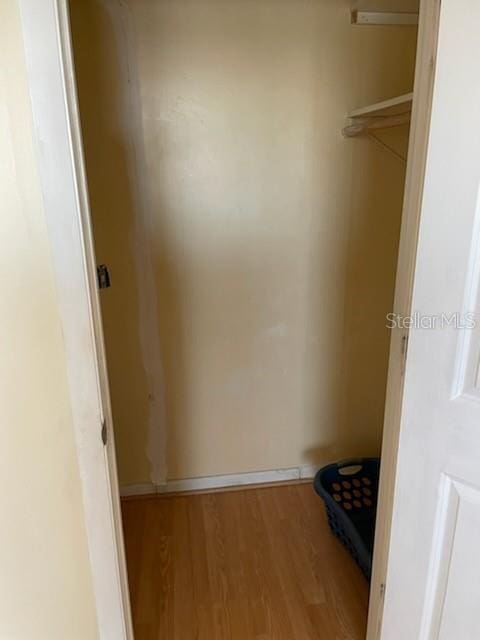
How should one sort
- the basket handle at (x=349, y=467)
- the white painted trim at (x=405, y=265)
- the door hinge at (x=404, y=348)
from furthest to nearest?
the basket handle at (x=349, y=467)
the door hinge at (x=404, y=348)
the white painted trim at (x=405, y=265)

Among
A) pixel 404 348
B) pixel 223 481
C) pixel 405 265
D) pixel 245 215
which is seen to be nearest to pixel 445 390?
pixel 404 348

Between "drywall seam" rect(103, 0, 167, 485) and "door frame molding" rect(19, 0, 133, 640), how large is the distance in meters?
0.96

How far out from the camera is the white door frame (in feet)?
2.50

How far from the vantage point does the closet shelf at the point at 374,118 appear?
5.32 ft

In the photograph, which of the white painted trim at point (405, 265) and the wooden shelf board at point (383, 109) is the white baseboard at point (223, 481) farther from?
the wooden shelf board at point (383, 109)

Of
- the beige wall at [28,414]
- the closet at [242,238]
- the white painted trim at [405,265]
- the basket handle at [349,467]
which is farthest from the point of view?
the basket handle at [349,467]

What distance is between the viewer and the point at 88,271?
88 centimetres

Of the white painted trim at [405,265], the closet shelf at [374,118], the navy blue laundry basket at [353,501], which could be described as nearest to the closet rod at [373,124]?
the closet shelf at [374,118]

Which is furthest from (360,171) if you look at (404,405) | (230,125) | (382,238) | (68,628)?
(68,628)

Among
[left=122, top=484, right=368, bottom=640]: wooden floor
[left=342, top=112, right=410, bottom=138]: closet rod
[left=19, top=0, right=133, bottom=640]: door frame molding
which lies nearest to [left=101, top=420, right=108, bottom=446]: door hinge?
[left=19, top=0, right=133, bottom=640]: door frame molding

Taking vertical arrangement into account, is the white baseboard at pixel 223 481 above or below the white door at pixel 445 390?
below

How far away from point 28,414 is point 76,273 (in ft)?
0.88

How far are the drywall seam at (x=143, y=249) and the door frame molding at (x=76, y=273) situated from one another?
3.14 feet

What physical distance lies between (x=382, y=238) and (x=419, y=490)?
4.01 ft
